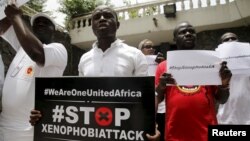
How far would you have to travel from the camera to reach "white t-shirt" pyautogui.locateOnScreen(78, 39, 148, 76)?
1.77 m

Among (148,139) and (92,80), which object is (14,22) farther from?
(148,139)

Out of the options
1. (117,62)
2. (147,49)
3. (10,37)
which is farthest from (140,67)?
(147,49)

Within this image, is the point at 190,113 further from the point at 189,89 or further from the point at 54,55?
the point at 54,55

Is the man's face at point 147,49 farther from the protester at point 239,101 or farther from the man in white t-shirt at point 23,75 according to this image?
the man in white t-shirt at point 23,75

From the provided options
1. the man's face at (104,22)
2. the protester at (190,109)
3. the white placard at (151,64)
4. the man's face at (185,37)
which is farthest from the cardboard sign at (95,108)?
the white placard at (151,64)

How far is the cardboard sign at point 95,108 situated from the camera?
4.40 feet

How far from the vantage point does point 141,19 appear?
8.69 m

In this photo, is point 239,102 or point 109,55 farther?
point 239,102

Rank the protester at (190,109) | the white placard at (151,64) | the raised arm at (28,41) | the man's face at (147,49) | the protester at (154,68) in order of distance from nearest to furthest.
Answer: the raised arm at (28,41)
the protester at (190,109)
the protester at (154,68)
the white placard at (151,64)
the man's face at (147,49)

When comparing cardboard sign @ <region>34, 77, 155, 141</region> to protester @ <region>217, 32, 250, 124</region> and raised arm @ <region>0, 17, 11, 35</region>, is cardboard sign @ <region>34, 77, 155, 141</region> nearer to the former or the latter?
raised arm @ <region>0, 17, 11, 35</region>

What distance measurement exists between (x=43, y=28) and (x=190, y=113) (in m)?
1.11

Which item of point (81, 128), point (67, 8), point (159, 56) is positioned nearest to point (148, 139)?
point (81, 128)

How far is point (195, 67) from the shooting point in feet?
6.21

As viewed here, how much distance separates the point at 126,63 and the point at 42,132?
0.60m
